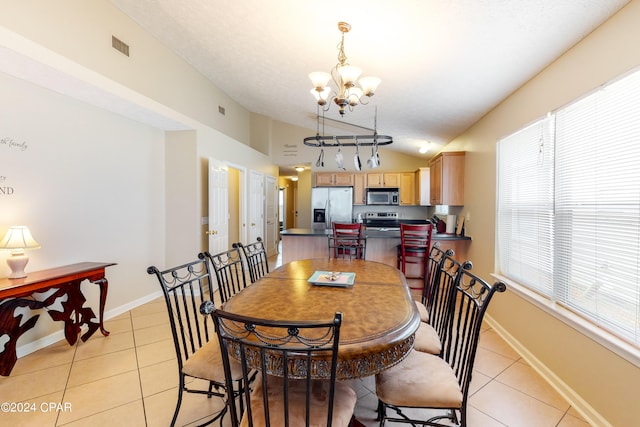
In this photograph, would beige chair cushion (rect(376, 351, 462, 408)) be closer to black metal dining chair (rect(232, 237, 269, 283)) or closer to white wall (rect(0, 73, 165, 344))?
black metal dining chair (rect(232, 237, 269, 283))

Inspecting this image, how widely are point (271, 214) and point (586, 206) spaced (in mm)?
6439

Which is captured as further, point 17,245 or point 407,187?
point 407,187

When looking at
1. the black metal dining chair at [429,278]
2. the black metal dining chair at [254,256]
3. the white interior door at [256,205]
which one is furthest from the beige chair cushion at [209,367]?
the white interior door at [256,205]

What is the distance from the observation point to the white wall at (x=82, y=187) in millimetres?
2555

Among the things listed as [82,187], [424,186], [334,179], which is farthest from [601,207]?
[334,179]

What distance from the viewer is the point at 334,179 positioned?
6852mm

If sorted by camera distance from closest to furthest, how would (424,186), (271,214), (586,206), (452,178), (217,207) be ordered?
(586,206)
(452,178)
(217,207)
(424,186)
(271,214)

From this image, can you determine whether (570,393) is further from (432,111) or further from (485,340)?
(432,111)

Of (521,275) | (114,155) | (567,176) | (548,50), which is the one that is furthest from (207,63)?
(521,275)

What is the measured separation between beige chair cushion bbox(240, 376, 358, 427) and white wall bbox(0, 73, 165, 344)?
2772 millimetres

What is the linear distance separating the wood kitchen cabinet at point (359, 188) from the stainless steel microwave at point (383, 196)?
13cm

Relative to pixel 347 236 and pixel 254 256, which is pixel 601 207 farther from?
pixel 254 256

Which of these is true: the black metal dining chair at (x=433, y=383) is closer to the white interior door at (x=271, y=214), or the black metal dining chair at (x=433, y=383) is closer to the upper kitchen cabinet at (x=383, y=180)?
the upper kitchen cabinet at (x=383, y=180)

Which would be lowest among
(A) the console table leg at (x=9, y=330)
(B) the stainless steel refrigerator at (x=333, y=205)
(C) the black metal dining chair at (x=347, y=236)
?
(A) the console table leg at (x=9, y=330)
